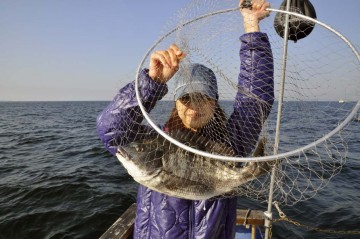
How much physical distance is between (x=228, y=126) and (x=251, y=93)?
447mm

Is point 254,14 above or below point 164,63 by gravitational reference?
above

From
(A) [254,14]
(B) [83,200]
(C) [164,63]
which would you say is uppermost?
(A) [254,14]

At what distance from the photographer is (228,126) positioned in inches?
123

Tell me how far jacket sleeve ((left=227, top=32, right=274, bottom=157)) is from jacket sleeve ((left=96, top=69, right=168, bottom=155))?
0.91 meters

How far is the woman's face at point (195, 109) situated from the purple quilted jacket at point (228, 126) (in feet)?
1.01

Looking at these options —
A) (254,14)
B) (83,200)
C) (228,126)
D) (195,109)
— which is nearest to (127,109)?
(195,109)

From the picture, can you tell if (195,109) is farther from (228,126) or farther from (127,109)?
(127,109)

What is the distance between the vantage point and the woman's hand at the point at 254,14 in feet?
9.43

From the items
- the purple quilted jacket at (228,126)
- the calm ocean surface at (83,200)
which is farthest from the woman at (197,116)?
the calm ocean surface at (83,200)

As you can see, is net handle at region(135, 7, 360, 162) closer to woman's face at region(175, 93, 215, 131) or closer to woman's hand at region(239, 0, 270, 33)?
woman's hand at region(239, 0, 270, 33)

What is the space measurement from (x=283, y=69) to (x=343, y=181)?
10743mm

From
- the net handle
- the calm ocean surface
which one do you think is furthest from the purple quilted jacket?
the calm ocean surface

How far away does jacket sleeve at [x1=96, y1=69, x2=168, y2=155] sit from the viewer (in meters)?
2.56

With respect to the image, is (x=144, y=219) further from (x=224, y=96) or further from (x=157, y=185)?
(x=224, y=96)
